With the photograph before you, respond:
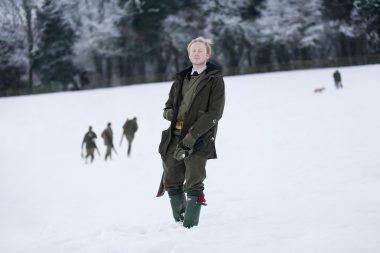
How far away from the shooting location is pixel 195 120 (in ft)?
14.6

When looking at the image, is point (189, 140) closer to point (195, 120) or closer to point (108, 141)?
point (195, 120)

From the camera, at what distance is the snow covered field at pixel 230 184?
398cm

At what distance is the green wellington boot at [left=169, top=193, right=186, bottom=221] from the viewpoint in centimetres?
471

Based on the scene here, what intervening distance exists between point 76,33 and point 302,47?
21.6 metres

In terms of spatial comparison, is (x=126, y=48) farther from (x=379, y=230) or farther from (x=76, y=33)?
(x=379, y=230)

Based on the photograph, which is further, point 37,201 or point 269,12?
point 269,12

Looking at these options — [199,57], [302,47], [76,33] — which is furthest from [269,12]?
[199,57]

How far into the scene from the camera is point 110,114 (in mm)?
26906

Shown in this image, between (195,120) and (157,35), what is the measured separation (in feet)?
147

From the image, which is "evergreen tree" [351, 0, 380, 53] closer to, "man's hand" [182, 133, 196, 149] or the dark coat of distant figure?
the dark coat of distant figure

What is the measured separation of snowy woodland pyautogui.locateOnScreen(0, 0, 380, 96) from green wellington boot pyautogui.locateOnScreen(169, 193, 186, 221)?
4187 cm

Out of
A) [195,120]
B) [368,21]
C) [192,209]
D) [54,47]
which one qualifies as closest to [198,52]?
[195,120]

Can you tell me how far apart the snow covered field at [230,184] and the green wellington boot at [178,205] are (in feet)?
0.32

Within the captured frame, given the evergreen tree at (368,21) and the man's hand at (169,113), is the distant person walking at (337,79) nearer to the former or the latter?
the man's hand at (169,113)
